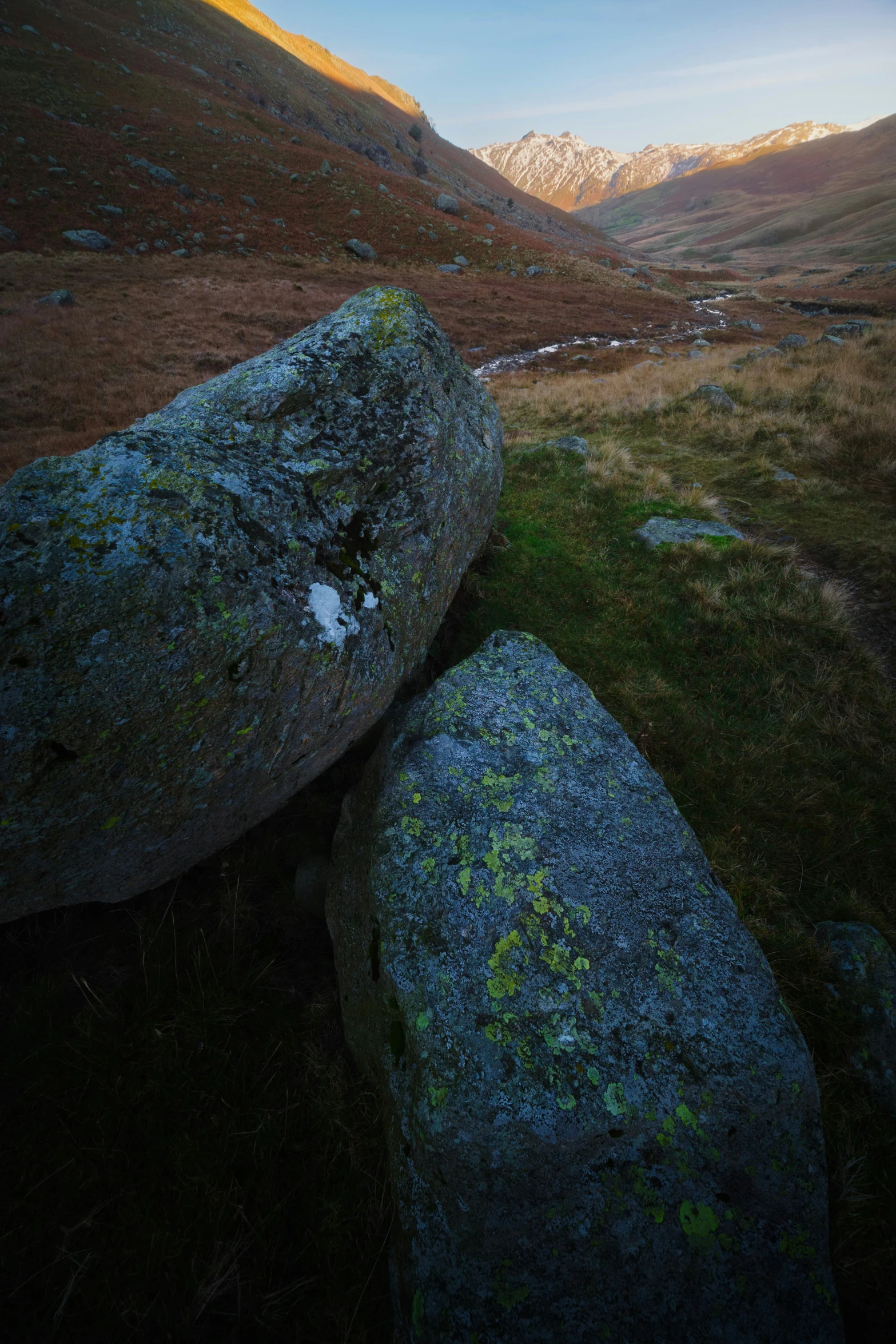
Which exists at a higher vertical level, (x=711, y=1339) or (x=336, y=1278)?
(x=711, y=1339)

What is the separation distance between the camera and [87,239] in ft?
101

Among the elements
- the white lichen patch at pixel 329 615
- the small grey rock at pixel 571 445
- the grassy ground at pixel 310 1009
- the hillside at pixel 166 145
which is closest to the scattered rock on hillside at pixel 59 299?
the hillside at pixel 166 145

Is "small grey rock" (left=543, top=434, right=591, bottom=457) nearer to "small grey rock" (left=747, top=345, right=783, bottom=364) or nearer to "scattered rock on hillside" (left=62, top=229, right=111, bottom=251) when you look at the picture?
"small grey rock" (left=747, top=345, right=783, bottom=364)

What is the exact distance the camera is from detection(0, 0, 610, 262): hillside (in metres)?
33.4

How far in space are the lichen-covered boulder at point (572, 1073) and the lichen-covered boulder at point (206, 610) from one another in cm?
103

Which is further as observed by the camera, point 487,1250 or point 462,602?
point 462,602

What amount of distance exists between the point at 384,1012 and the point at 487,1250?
1024mm

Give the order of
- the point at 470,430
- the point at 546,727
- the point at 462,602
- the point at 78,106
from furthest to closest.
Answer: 1. the point at 78,106
2. the point at 462,602
3. the point at 470,430
4. the point at 546,727

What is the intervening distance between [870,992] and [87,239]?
149ft

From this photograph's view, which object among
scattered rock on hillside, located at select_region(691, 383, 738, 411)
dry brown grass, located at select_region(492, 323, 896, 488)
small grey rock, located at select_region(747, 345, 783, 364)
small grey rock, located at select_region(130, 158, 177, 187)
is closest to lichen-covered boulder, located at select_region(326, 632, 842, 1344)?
dry brown grass, located at select_region(492, 323, 896, 488)

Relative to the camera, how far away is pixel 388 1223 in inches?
99.3

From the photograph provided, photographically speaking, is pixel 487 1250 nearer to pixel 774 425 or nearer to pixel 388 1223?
pixel 388 1223

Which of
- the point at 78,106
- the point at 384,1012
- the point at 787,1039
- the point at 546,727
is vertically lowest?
the point at 384,1012

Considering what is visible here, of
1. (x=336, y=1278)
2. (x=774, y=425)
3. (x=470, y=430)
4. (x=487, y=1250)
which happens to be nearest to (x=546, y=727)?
(x=487, y=1250)
